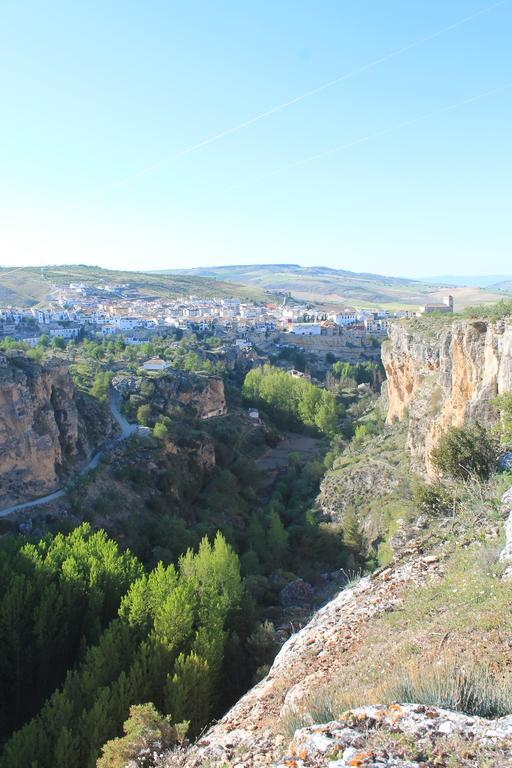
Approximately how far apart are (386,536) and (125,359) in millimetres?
31769

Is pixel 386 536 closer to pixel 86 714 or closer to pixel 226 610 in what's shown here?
pixel 226 610

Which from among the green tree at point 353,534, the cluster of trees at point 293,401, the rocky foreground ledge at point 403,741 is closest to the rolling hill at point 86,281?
the cluster of trees at point 293,401

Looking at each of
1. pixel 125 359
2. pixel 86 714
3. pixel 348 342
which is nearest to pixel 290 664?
pixel 86 714

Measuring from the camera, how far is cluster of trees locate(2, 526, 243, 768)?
916 cm

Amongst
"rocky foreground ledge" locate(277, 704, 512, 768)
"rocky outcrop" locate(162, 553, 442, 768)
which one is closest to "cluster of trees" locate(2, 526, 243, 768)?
"rocky outcrop" locate(162, 553, 442, 768)

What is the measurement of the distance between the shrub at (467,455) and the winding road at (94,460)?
17.2m

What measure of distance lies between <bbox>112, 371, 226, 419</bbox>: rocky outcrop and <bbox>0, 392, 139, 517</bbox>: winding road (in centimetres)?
134

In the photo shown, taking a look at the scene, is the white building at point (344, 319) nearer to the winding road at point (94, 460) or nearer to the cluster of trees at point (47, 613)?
the winding road at point (94, 460)

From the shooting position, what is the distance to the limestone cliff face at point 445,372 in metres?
Result: 17.9

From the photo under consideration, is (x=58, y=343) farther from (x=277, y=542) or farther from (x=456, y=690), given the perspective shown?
(x=456, y=690)

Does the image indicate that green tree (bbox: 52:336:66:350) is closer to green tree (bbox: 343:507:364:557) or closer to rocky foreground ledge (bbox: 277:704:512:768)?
green tree (bbox: 343:507:364:557)

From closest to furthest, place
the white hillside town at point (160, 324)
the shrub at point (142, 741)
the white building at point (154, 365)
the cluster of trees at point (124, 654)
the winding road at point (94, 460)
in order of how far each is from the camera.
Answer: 1. the shrub at point (142, 741)
2. the cluster of trees at point (124, 654)
3. the winding road at point (94, 460)
4. the white building at point (154, 365)
5. the white hillside town at point (160, 324)

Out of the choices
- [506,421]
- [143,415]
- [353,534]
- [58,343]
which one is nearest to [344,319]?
[58,343]

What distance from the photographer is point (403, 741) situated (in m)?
4.29
